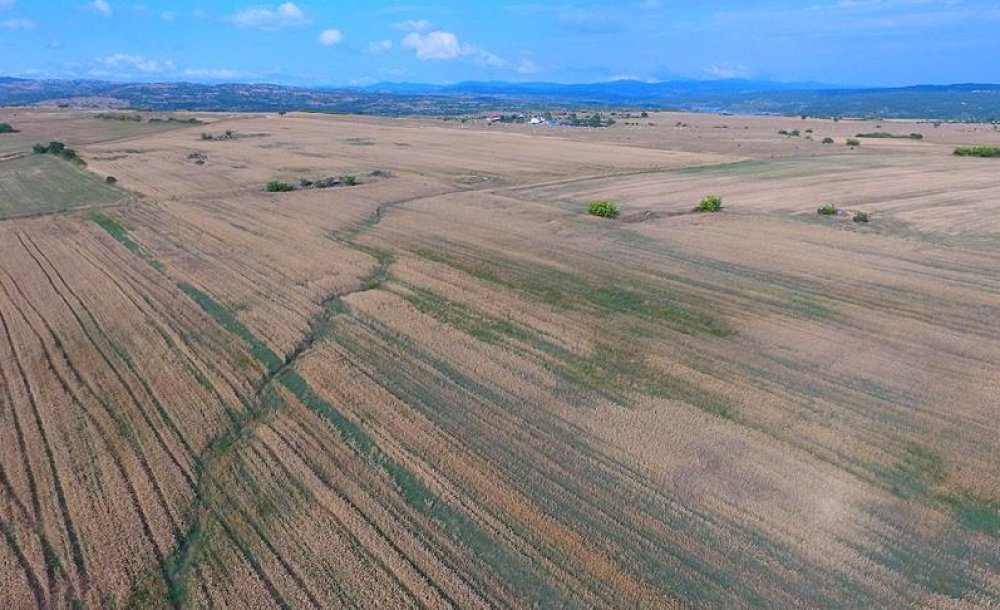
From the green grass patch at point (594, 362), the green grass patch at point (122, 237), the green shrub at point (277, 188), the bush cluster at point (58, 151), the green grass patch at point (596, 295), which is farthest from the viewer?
the bush cluster at point (58, 151)

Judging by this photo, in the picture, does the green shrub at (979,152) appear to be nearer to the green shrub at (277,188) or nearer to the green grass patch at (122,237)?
the green shrub at (277,188)

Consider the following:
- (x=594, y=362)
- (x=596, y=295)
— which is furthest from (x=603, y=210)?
(x=594, y=362)

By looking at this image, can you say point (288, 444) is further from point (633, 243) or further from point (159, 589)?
point (633, 243)

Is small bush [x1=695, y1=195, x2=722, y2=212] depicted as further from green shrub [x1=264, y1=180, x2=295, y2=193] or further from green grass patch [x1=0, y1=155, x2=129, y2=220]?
green grass patch [x1=0, y1=155, x2=129, y2=220]

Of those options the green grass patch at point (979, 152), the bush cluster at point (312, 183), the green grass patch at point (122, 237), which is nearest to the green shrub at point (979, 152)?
the green grass patch at point (979, 152)

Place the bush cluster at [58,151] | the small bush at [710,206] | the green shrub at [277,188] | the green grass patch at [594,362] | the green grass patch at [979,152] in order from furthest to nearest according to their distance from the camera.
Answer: the bush cluster at [58,151]
the green grass patch at [979,152]
the green shrub at [277,188]
the small bush at [710,206]
the green grass patch at [594,362]

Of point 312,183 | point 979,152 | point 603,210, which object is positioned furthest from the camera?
→ point 979,152

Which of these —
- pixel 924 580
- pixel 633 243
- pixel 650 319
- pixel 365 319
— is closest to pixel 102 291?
pixel 365 319

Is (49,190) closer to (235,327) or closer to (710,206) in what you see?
(235,327)

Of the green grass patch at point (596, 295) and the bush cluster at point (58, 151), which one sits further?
the bush cluster at point (58, 151)

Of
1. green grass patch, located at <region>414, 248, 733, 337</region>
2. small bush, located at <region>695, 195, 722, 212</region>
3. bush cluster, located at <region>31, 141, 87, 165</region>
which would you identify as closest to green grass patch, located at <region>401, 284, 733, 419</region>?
green grass patch, located at <region>414, 248, 733, 337</region>
